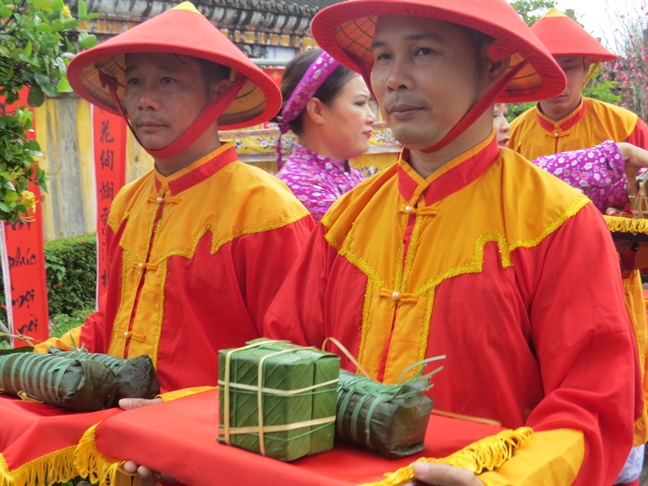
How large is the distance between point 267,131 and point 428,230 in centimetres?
452

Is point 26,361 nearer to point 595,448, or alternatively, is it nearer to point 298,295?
point 298,295

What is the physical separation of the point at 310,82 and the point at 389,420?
2224 millimetres

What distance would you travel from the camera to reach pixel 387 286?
2090mm

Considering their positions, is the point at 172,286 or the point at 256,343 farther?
the point at 172,286

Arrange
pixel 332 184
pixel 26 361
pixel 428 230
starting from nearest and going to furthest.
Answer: pixel 428 230 → pixel 26 361 → pixel 332 184

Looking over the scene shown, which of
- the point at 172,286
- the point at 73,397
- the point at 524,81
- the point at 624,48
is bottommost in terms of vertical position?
the point at 73,397

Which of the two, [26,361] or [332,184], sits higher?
[332,184]

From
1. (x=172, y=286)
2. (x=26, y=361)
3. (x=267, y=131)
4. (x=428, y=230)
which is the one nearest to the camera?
(x=428, y=230)

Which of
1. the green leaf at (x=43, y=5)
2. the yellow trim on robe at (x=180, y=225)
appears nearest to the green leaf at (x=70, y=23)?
the green leaf at (x=43, y=5)

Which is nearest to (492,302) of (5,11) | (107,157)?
(5,11)

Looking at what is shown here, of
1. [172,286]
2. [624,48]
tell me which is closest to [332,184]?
[172,286]

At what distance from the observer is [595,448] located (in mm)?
1702

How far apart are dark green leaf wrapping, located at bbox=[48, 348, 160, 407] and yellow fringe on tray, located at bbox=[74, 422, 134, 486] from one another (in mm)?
429

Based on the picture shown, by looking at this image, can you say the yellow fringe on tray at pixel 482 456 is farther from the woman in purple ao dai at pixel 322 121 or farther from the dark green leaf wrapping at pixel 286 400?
the woman in purple ao dai at pixel 322 121
